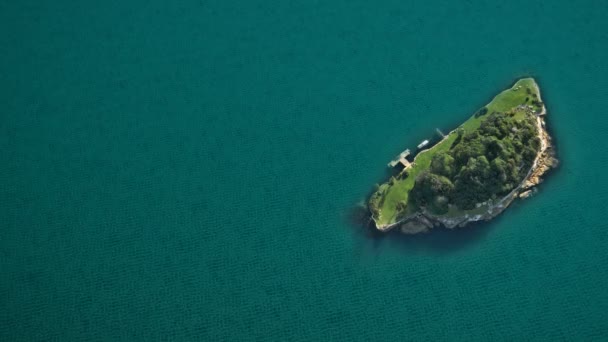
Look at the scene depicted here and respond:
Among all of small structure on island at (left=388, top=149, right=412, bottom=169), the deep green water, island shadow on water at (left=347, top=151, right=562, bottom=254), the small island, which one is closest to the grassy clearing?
the small island

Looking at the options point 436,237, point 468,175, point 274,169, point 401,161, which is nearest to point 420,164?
point 401,161

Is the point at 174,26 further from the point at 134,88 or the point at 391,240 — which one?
the point at 391,240

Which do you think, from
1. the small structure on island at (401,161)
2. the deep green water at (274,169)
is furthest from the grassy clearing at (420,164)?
the deep green water at (274,169)

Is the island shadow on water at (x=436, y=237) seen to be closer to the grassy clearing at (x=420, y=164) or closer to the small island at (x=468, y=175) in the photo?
the small island at (x=468, y=175)

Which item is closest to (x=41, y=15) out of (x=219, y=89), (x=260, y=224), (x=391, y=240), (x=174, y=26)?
(x=174, y=26)

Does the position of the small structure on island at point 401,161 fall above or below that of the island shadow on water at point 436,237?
above

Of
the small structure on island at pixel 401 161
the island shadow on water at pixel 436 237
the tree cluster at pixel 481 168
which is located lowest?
the island shadow on water at pixel 436 237

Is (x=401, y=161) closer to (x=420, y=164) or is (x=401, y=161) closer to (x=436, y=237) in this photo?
(x=420, y=164)
